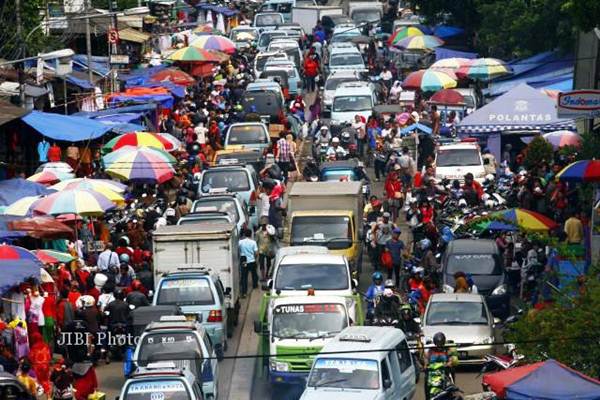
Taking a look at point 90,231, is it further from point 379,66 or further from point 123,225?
point 379,66

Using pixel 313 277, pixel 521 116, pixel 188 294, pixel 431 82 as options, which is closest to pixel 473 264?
pixel 313 277

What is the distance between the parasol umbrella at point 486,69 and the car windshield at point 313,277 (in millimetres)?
22345

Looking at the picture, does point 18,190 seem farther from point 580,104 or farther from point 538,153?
point 538,153

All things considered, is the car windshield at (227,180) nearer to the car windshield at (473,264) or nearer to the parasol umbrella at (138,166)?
the parasol umbrella at (138,166)

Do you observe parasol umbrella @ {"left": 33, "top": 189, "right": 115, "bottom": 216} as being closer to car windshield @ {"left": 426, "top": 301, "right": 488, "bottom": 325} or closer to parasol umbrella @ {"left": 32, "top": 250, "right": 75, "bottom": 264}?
parasol umbrella @ {"left": 32, "top": 250, "right": 75, "bottom": 264}

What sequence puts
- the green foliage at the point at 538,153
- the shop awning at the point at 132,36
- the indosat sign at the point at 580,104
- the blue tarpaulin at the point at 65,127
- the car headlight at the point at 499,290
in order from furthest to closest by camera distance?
the shop awning at the point at 132,36 < the green foliage at the point at 538,153 < the blue tarpaulin at the point at 65,127 < the indosat sign at the point at 580,104 < the car headlight at the point at 499,290

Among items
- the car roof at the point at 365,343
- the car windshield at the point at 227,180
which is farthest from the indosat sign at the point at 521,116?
the car roof at the point at 365,343

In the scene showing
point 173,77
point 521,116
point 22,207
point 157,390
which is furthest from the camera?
point 173,77

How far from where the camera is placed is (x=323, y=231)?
36.6 m

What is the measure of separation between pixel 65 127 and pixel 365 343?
1874 centimetres

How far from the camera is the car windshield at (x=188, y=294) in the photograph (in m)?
31.4

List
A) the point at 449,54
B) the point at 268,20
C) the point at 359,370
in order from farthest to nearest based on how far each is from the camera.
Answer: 1. the point at 268,20
2. the point at 449,54
3. the point at 359,370

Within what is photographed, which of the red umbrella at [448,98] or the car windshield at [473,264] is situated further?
the red umbrella at [448,98]

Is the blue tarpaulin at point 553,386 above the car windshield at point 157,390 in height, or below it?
above
